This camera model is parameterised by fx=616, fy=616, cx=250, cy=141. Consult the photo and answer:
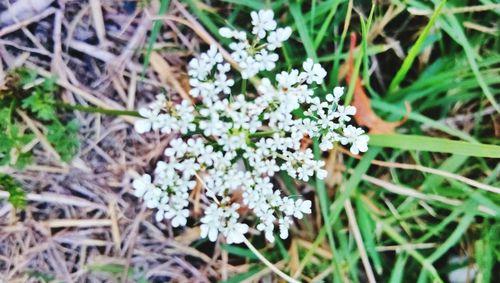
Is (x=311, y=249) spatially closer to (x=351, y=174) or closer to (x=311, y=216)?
(x=311, y=216)

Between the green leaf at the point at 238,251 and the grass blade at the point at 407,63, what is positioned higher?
the grass blade at the point at 407,63

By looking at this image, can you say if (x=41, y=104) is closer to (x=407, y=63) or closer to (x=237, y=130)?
(x=237, y=130)

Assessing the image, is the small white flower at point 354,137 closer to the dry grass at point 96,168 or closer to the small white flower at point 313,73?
the small white flower at point 313,73

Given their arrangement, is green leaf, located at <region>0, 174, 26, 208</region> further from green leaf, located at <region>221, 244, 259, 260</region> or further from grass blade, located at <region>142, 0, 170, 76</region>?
green leaf, located at <region>221, 244, 259, 260</region>

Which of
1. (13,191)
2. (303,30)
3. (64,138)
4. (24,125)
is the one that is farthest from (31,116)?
(303,30)

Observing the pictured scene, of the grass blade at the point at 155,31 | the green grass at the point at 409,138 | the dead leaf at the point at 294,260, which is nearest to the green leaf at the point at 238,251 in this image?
the green grass at the point at 409,138

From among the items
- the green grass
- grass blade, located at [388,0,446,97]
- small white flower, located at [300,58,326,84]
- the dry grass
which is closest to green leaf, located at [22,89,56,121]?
the dry grass

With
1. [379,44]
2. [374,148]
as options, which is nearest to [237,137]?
[374,148]

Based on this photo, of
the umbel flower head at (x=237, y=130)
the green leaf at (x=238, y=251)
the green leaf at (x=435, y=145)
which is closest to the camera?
the umbel flower head at (x=237, y=130)

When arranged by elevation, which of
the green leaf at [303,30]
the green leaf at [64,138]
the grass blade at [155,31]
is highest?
the green leaf at [303,30]
